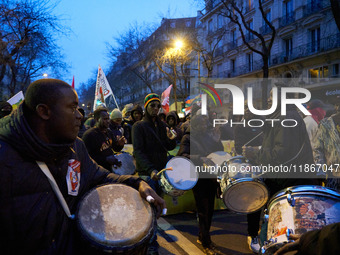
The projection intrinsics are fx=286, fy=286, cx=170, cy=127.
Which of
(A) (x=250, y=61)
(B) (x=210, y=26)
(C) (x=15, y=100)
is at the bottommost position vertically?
(C) (x=15, y=100)

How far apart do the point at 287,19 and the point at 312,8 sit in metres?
3.06

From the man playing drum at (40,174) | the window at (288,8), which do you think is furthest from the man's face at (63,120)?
the window at (288,8)

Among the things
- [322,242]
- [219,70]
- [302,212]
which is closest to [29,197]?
[322,242]

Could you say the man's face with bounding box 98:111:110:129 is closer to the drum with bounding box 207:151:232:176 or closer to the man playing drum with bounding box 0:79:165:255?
the drum with bounding box 207:151:232:176

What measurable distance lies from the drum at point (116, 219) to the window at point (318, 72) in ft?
90.3

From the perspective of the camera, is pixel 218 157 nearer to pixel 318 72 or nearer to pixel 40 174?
pixel 40 174

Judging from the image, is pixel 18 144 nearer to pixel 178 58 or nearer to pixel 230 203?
pixel 230 203

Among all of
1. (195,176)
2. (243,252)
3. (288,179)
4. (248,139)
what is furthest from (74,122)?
(248,139)

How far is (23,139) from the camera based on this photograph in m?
1.60

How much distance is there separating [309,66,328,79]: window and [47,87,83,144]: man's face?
91.1 ft

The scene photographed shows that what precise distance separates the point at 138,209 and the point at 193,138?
2635mm

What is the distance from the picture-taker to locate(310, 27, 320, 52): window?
84.6ft

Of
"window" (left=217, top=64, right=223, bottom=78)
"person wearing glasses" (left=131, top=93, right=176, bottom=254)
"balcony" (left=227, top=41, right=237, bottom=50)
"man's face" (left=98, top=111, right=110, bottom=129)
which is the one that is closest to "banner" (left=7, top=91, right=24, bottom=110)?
"man's face" (left=98, top=111, right=110, bottom=129)

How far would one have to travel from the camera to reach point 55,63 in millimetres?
24656
